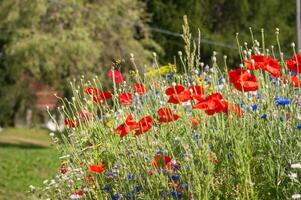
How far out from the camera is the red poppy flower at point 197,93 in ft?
13.8

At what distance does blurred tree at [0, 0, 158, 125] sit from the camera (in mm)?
25812

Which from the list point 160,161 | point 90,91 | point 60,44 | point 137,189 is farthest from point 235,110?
point 60,44

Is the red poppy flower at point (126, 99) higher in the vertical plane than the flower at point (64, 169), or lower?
higher

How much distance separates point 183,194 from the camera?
13.7ft

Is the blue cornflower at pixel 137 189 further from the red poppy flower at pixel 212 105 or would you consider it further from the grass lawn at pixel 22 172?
the grass lawn at pixel 22 172

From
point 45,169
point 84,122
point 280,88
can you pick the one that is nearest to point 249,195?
point 280,88

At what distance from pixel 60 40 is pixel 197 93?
71.9ft

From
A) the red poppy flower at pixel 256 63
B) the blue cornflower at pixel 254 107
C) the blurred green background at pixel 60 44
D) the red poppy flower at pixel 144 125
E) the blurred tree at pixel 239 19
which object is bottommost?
the blurred tree at pixel 239 19

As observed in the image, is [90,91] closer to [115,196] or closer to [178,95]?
[115,196]

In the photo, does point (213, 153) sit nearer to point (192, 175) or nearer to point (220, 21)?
point (192, 175)

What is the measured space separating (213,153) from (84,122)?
155 centimetres

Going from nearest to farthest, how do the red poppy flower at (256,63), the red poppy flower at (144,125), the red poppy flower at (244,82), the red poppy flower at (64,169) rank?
the red poppy flower at (244,82) < the red poppy flower at (144,125) < the red poppy flower at (256,63) < the red poppy flower at (64,169)

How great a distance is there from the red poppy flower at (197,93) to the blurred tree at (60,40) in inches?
797

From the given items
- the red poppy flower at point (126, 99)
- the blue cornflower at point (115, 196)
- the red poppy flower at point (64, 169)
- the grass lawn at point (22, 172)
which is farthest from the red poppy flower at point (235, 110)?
the grass lawn at point (22, 172)
